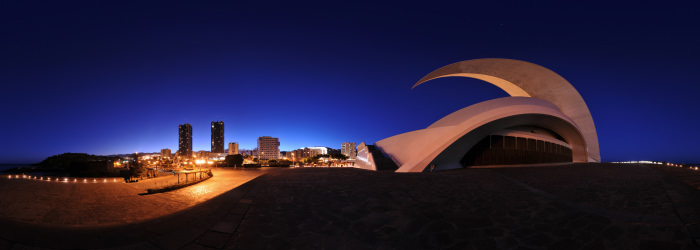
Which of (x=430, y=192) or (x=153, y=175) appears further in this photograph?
(x=153, y=175)

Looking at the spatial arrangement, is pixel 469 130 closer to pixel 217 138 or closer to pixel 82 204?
pixel 82 204

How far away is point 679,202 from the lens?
4.98m

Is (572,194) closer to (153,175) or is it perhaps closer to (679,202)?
(679,202)

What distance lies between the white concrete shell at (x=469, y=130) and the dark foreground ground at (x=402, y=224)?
5.67m

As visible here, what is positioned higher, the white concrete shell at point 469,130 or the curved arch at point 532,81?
the curved arch at point 532,81

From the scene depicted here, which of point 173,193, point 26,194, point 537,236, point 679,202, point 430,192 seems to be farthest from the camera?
point 173,193

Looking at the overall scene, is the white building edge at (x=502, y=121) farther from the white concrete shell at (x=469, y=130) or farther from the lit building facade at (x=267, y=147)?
the lit building facade at (x=267, y=147)

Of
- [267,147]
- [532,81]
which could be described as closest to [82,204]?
[532,81]

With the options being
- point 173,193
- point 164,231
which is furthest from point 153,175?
point 164,231

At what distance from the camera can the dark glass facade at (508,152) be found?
13.5 meters

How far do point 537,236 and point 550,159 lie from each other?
16.9 meters

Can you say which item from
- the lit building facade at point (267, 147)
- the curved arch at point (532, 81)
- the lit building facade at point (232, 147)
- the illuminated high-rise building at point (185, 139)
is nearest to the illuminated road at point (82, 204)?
the curved arch at point (532, 81)

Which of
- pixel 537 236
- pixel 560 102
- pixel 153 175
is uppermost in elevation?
pixel 560 102

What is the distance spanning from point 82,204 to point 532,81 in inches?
1084
